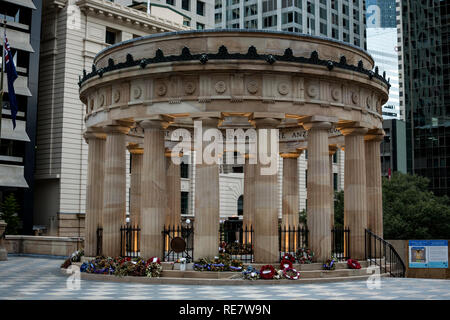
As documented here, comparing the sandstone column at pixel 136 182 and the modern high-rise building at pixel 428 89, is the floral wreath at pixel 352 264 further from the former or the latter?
the modern high-rise building at pixel 428 89

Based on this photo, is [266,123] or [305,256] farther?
[305,256]

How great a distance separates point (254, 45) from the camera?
2450 centimetres

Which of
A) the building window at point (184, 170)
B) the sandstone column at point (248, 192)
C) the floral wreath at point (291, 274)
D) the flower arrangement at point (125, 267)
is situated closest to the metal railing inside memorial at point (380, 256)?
the floral wreath at point (291, 274)

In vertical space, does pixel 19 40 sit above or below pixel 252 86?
above

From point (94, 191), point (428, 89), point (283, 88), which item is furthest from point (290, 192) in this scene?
point (428, 89)

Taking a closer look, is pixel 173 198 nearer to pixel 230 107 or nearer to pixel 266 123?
pixel 230 107

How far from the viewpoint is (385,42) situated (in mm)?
186500

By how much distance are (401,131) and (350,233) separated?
106m

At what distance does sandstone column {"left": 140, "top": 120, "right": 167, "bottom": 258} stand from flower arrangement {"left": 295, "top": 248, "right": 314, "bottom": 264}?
614cm

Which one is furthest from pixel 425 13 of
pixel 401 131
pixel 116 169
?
pixel 116 169

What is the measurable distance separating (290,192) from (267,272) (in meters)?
11.3

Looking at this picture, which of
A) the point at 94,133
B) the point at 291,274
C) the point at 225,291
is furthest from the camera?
the point at 94,133

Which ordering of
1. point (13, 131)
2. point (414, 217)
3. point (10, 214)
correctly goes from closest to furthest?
point (10, 214) → point (414, 217) → point (13, 131)

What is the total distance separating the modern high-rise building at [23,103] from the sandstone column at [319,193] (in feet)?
134
